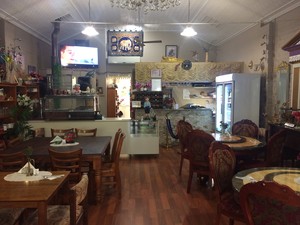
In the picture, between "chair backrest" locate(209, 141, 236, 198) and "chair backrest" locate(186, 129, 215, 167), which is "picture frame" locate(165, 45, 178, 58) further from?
"chair backrest" locate(209, 141, 236, 198)

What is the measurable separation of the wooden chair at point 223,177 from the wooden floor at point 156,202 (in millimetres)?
724

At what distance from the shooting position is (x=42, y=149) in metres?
3.73

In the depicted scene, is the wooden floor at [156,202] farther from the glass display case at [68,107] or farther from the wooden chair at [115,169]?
the glass display case at [68,107]

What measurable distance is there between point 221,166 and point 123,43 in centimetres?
500

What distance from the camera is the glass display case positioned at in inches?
217

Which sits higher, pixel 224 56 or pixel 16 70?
pixel 224 56

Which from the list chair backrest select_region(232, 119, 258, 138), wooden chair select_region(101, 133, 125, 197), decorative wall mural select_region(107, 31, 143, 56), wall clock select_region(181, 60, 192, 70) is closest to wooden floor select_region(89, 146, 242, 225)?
wooden chair select_region(101, 133, 125, 197)

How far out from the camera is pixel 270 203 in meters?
1.68

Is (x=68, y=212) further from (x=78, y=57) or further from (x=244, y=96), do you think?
(x=78, y=57)

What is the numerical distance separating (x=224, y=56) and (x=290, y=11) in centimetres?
385

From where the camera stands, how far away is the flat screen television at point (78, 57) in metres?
8.30

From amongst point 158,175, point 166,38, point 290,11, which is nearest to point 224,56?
point 166,38

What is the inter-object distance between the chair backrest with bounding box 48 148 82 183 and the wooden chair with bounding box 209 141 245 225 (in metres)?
1.62

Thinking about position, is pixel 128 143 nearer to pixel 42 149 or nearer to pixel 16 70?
pixel 42 149
